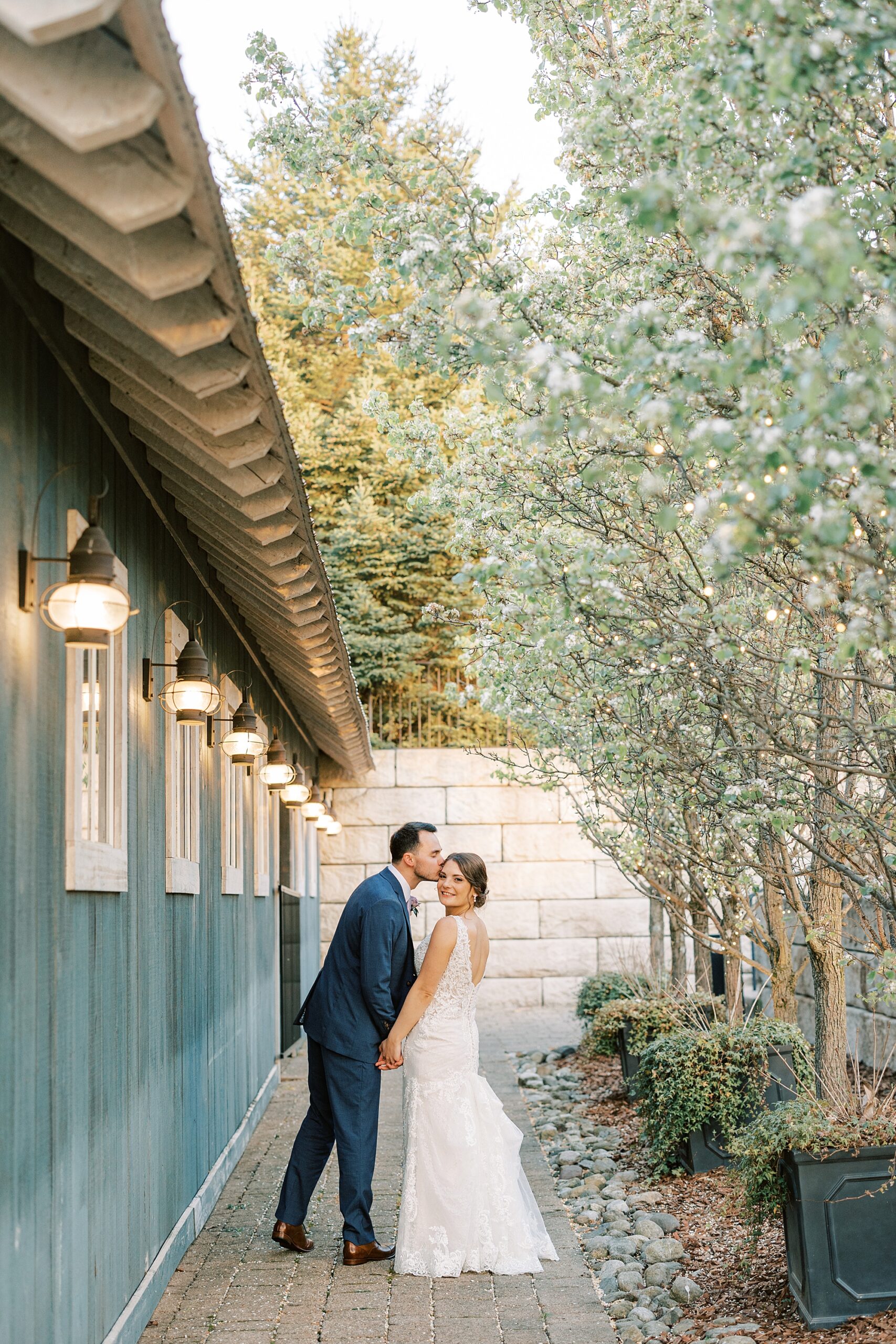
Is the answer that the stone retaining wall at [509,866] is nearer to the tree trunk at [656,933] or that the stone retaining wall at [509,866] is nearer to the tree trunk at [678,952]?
the tree trunk at [656,933]

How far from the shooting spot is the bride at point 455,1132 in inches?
229

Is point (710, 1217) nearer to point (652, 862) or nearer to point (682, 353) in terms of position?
point (652, 862)

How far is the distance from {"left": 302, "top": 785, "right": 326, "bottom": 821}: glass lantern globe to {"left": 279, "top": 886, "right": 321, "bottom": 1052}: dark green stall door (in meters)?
0.84

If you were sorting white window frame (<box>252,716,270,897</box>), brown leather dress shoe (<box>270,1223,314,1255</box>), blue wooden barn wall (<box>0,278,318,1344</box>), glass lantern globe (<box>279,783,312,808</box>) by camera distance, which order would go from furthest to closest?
glass lantern globe (<box>279,783,312,808</box>), white window frame (<box>252,716,270,897</box>), brown leather dress shoe (<box>270,1223,314,1255</box>), blue wooden barn wall (<box>0,278,318,1344</box>)

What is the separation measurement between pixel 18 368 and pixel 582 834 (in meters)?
7.03

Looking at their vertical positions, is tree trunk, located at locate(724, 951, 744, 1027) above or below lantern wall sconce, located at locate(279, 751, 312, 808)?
below

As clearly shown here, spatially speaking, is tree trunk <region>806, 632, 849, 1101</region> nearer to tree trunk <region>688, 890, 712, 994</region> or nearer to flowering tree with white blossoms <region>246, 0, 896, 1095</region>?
flowering tree with white blossoms <region>246, 0, 896, 1095</region>

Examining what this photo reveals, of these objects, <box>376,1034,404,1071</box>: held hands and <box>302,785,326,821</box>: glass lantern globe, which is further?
<box>302,785,326,821</box>: glass lantern globe

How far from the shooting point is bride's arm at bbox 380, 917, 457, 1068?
6012 millimetres

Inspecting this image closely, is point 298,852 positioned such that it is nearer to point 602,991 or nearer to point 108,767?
point 602,991

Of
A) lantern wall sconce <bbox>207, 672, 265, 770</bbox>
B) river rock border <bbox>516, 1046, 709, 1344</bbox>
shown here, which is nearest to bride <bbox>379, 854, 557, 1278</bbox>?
river rock border <bbox>516, 1046, 709, 1344</bbox>

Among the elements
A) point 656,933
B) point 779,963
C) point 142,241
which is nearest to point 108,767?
point 142,241

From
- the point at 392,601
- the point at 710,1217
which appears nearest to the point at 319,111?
the point at 710,1217

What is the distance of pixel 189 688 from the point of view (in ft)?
17.3
